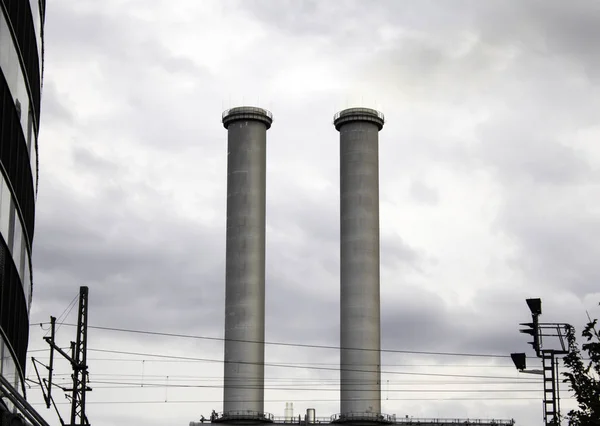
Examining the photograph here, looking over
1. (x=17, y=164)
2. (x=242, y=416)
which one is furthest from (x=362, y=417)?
(x=17, y=164)

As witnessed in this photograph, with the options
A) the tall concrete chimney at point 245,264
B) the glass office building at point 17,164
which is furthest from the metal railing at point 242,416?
the glass office building at point 17,164

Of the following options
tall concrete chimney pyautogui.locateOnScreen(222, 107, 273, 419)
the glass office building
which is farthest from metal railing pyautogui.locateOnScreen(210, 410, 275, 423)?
the glass office building

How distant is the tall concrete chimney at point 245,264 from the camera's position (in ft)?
308

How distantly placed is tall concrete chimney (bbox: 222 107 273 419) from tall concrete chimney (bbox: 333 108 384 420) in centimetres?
670

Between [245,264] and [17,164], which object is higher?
[245,264]

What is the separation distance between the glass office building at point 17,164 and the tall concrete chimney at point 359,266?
5580cm

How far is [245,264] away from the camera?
315ft

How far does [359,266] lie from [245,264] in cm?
935

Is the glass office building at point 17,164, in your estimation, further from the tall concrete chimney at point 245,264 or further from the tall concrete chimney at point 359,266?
the tall concrete chimney at point 359,266

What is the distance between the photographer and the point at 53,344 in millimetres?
51562

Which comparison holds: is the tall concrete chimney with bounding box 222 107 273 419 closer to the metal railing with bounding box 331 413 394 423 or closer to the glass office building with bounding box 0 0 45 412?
the metal railing with bounding box 331 413 394 423

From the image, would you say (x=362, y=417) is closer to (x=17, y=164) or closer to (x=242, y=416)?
(x=242, y=416)

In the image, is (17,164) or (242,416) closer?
(17,164)

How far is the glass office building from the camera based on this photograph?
33.1m
